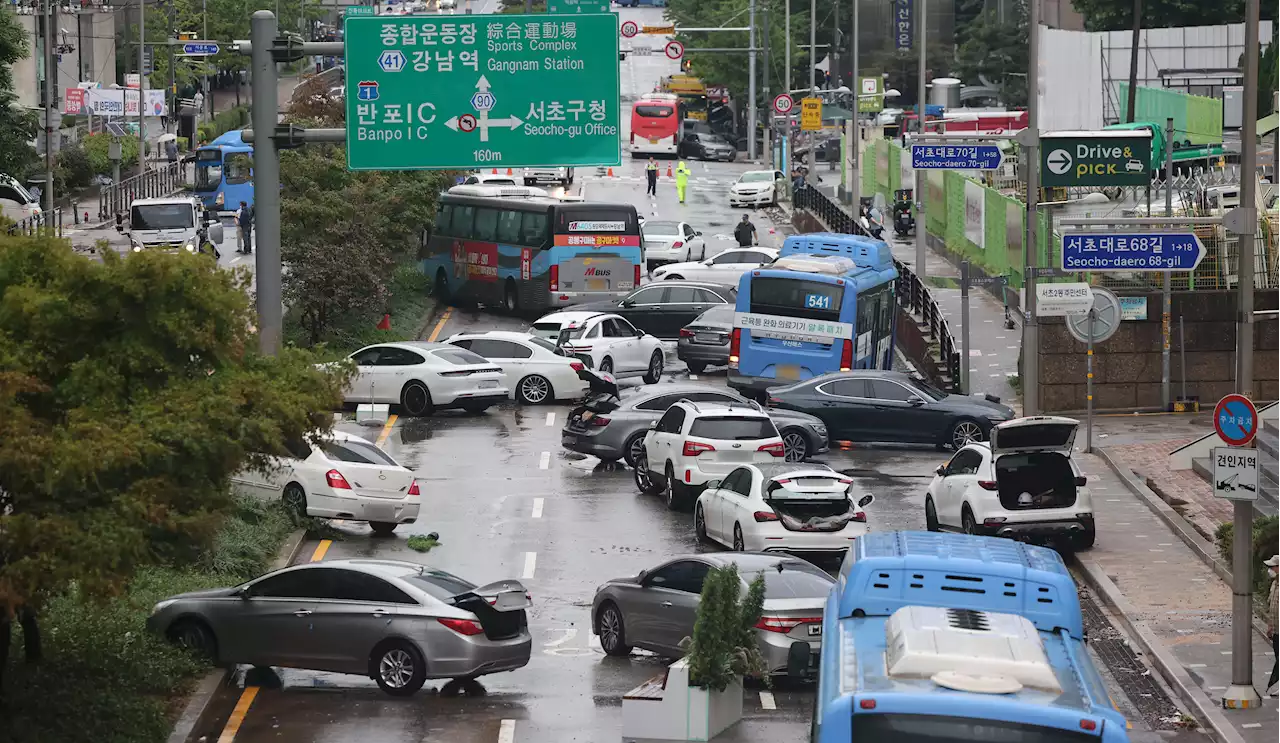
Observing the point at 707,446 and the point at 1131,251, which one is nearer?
the point at 707,446

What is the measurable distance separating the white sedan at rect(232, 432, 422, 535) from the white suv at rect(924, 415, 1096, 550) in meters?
7.77

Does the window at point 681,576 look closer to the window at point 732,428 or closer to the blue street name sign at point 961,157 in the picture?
the window at point 732,428

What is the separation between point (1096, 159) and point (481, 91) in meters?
16.5

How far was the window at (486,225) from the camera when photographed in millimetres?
48625

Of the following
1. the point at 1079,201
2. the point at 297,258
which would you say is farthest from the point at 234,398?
the point at 1079,201

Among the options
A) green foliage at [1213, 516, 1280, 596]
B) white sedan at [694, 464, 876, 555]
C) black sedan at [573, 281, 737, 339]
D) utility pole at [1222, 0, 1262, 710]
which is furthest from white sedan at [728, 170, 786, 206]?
utility pole at [1222, 0, 1262, 710]

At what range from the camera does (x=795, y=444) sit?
104ft

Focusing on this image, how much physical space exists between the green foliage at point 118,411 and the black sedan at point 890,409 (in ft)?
63.1

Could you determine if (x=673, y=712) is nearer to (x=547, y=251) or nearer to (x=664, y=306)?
(x=664, y=306)

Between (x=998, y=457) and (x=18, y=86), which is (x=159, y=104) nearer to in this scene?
(x=18, y=86)

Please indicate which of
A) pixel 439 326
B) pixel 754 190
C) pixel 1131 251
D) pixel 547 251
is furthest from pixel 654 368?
pixel 754 190

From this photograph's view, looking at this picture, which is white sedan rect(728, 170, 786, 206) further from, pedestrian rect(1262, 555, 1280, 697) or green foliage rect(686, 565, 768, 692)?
green foliage rect(686, 565, 768, 692)

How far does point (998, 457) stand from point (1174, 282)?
1255 centimetres

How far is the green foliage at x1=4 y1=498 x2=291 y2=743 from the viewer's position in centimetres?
1469
